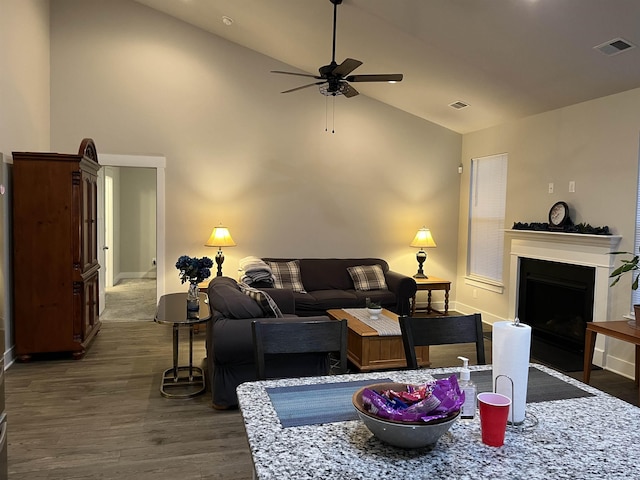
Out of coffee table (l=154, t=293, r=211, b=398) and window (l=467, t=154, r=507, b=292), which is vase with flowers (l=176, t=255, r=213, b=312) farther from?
window (l=467, t=154, r=507, b=292)

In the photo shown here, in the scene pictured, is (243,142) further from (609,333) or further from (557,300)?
(609,333)

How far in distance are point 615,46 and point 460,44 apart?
4.14 feet

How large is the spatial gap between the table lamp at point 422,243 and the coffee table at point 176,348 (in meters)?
3.47

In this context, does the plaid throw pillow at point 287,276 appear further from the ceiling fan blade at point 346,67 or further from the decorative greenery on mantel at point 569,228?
the ceiling fan blade at point 346,67

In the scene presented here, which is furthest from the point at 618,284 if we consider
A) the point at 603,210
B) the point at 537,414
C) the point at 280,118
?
the point at 280,118

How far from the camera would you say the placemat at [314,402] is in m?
1.34

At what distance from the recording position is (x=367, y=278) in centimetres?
630

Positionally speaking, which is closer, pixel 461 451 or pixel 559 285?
pixel 461 451

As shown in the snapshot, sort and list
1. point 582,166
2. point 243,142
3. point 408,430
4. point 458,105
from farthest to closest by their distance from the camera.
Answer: point 243,142 < point 458,105 < point 582,166 < point 408,430

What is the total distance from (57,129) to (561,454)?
20.9 feet

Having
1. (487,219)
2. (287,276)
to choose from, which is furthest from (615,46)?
(287,276)

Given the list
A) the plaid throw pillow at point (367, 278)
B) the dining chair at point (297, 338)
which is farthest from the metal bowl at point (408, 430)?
the plaid throw pillow at point (367, 278)

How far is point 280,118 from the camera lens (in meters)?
6.56

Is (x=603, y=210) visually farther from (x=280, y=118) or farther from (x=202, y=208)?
(x=202, y=208)
